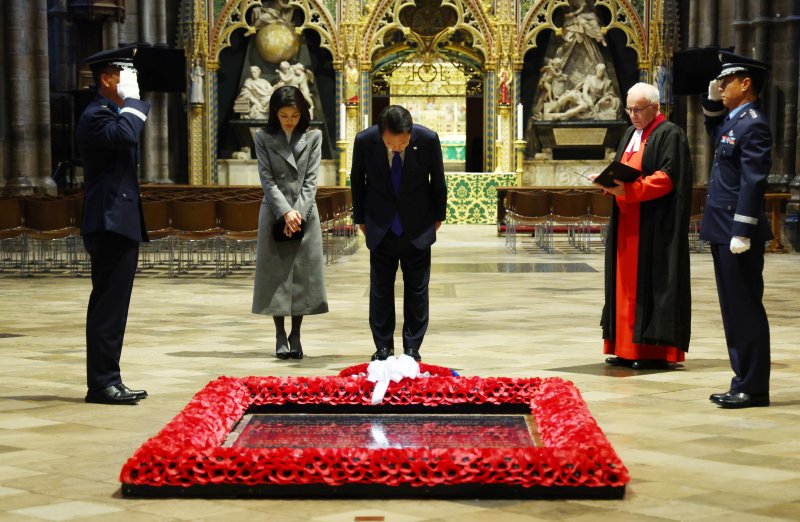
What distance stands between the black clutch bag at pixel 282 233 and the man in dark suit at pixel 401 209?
0.88 metres

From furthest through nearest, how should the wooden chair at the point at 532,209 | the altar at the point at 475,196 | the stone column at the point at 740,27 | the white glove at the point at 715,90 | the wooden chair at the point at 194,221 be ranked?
the altar at the point at 475,196, the stone column at the point at 740,27, the wooden chair at the point at 532,209, the wooden chair at the point at 194,221, the white glove at the point at 715,90

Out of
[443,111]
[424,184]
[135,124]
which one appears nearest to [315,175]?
[424,184]

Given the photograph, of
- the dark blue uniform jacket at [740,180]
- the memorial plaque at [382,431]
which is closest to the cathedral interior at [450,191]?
the memorial plaque at [382,431]

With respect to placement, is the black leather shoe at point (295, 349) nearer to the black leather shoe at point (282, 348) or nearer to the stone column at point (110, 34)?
the black leather shoe at point (282, 348)

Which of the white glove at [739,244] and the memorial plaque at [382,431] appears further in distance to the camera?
the white glove at [739,244]

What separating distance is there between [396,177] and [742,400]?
2429mm

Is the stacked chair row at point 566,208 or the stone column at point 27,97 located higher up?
the stone column at point 27,97

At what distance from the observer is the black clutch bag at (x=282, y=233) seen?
8695mm

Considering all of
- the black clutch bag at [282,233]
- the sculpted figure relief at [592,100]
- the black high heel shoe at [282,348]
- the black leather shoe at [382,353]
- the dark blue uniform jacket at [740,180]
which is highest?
the sculpted figure relief at [592,100]

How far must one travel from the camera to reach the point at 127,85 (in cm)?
709

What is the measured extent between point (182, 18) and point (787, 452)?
26.0 meters

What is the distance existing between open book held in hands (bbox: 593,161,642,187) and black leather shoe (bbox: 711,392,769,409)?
1765mm

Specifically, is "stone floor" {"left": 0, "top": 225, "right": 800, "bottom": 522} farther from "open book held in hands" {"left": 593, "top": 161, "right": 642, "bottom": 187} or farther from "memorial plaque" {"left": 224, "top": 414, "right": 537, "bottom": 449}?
"open book held in hands" {"left": 593, "top": 161, "right": 642, "bottom": 187}

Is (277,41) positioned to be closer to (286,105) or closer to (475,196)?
(475,196)
